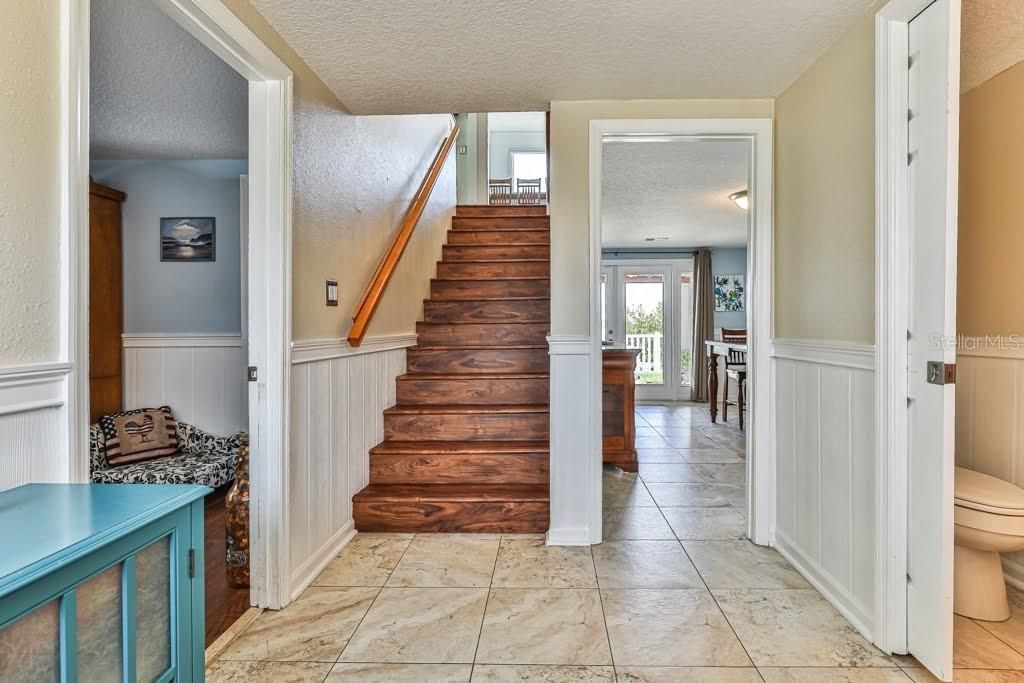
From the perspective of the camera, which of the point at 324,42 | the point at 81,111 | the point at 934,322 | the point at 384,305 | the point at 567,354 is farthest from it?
the point at 384,305

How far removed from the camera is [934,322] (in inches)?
59.3

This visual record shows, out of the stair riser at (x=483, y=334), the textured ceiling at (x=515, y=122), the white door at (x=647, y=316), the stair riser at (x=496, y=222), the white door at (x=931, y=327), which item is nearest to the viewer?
the white door at (x=931, y=327)

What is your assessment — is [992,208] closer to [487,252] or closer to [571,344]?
[571,344]

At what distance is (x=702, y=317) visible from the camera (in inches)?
290

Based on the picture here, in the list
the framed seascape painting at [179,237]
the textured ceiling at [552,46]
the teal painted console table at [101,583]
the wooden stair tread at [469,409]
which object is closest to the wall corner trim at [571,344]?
the wooden stair tread at [469,409]

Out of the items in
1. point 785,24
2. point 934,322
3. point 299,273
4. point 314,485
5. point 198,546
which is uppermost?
point 785,24

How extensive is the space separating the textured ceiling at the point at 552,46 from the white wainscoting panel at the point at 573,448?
114 centimetres

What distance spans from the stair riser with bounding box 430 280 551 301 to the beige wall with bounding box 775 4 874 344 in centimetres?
193

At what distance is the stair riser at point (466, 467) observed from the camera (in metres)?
2.84

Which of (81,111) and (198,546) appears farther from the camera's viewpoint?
(81,111)

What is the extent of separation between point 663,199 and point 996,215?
2.86 m

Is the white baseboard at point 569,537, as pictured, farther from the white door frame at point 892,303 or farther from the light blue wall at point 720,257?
the light blue wall at point 720,257

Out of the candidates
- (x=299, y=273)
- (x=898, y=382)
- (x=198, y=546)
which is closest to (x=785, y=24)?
(x=898, y=382)

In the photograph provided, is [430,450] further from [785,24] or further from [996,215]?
[996,215]
